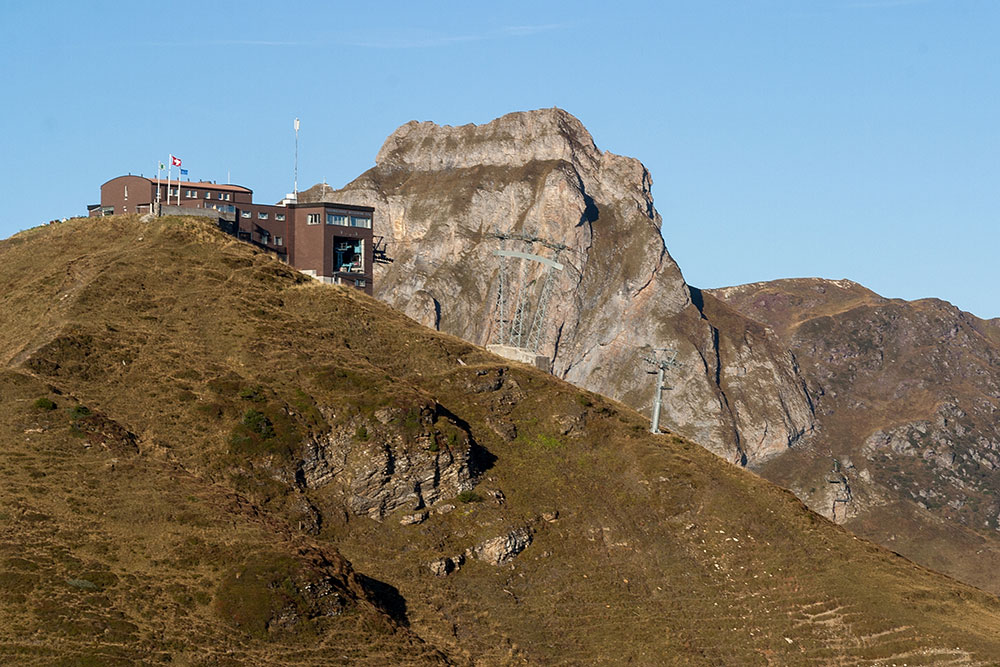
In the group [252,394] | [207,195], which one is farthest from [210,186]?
[252,394]

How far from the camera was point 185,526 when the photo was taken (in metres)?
108

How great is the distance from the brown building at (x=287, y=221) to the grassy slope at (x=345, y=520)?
1029 inches

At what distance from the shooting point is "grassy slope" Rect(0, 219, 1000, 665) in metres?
102

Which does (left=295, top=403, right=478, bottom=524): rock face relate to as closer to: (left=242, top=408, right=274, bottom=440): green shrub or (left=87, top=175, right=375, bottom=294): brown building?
(left=242, top=408, right=274, bottom=440): green shrub

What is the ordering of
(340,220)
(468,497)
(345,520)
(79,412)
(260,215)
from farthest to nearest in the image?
1. (340,220)
2. (260,215)
3. (468,497)
4. (345,520)
5. (79,412)

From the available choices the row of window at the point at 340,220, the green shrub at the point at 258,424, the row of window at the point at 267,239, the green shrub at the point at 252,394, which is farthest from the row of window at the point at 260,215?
the green shrub at the point at 258,424

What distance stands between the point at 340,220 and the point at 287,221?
22.0 feet

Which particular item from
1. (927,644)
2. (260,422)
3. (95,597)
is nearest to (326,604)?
(95,597)

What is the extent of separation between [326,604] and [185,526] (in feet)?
42.4

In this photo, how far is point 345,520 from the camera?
120938mm

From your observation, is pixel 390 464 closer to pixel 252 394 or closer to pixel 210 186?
pixel 252 394

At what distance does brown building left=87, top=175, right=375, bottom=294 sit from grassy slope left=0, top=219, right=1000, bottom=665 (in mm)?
26146

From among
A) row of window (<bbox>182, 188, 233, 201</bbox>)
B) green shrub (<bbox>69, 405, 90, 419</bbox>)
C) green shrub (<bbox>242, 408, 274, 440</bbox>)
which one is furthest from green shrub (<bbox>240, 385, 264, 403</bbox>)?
row of window (<bbox>182, 188, 233, 201</bbox>)

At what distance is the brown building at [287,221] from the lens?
17650 cm
